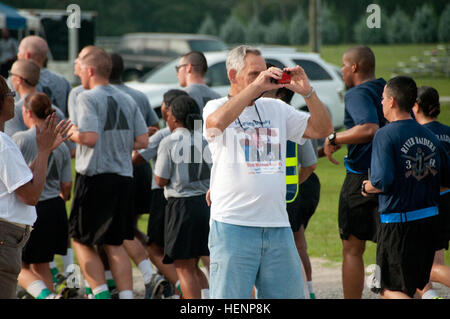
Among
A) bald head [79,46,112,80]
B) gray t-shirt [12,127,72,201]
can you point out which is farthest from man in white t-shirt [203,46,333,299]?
gray t-shirt [12,127,72,201]

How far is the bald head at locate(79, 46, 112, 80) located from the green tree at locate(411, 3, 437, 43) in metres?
6.78

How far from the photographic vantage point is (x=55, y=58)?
29.0 metres

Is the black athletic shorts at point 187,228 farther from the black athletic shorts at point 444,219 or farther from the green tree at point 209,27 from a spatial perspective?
the green tree at point 209,27

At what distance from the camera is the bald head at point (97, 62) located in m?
6.07

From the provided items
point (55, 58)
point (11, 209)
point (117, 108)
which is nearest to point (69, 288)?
point (117, 108)

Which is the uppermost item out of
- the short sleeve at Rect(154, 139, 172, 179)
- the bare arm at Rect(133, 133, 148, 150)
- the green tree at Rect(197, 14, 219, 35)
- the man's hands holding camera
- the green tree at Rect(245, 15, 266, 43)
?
the green tree at Rect(197, 14, 219, 35)

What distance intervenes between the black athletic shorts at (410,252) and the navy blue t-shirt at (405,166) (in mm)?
129

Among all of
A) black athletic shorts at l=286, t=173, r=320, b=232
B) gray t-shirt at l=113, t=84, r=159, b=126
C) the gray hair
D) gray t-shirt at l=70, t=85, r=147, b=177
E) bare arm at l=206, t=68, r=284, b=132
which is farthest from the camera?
gray t-shirt at l=113, t=84, r=159, b=126

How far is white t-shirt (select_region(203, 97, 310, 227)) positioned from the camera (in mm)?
3871

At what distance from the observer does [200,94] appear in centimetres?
701

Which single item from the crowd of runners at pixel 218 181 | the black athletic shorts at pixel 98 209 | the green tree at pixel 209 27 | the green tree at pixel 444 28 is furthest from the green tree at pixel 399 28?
the green tree at pixel 209 27

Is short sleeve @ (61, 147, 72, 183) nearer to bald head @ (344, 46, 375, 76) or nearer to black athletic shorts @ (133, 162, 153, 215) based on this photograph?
black athletic shorts @ (133, 162, 153, 215)

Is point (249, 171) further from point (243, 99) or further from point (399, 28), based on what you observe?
point (399, 28)

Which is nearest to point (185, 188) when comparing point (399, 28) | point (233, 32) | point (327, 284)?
point (327, 284)
